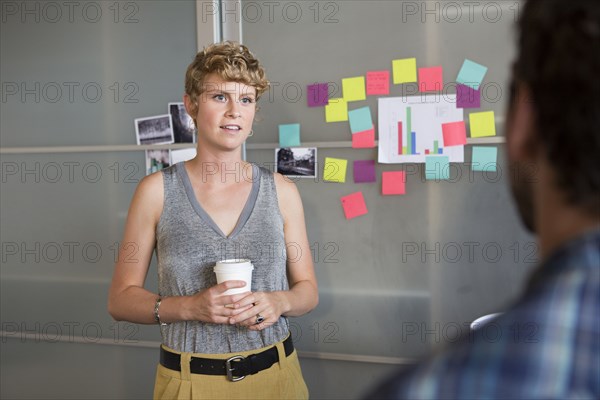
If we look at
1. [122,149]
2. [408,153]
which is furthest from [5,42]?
[408,153]

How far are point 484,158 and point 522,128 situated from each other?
68.0 inches

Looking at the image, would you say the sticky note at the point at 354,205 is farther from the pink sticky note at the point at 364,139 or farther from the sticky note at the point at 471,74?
the sticky note at the point at 471,74

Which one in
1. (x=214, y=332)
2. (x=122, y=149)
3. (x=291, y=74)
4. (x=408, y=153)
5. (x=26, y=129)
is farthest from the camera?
(x=26, y=129)

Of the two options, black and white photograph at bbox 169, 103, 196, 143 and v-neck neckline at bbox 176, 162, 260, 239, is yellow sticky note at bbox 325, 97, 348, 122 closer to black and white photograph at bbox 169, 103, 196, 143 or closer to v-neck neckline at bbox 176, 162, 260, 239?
black and white photograph at bbox 169, 103, 196, 143

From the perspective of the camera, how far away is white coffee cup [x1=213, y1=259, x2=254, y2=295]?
1544 mm

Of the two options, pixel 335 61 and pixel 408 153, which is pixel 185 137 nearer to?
pixel 335 61

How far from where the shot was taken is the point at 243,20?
8.30 feet

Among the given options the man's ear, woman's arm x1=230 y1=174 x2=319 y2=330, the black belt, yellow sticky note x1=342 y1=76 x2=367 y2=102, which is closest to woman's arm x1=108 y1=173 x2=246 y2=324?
the black belt

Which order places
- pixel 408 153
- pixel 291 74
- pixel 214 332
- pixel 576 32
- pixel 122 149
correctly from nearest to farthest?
1. pixel 576 32
2. pixel 214 332
3. pixel 408 153
4. pixel 291 74
5. pixel 122 149

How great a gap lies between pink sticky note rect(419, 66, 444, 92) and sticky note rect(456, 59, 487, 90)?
0.06 metres

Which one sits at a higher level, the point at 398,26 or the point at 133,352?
the point at 398,26

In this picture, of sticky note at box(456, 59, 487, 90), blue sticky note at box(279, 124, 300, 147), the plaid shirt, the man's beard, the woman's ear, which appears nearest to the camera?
the plaid shirt

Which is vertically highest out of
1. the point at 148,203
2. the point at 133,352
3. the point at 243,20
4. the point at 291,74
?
the point at 243,20

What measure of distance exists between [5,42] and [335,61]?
60.0 inches
